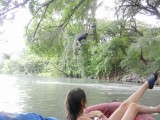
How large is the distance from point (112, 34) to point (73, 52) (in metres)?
15.3

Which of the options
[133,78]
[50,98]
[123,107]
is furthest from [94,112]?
[133,78]

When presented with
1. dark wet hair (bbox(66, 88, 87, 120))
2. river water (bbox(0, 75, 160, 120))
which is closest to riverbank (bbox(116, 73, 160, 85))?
river water (bbox(0, 75, 160, 120))

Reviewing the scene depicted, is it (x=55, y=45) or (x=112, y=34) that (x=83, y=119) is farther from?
(x=112, y=34)

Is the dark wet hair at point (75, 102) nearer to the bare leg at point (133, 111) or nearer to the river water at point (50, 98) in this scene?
the bare leg at point (133, 111)

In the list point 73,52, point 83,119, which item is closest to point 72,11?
point 73,52

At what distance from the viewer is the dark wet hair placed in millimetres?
3004

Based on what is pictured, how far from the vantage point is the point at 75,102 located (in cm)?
302

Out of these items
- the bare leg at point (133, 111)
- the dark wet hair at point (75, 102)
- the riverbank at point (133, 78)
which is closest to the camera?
the dark wet hair at point (75, 102)

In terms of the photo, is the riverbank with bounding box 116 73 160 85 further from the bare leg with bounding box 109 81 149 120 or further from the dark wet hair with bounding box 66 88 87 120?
the dark wet hair with bounding box 66 88 87 120

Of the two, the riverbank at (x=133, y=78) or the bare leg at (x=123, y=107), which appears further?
the riverbank at (x=133, y=78)

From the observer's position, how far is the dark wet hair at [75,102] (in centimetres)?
300

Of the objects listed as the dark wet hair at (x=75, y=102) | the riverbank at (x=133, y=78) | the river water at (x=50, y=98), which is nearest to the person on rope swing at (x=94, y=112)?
the dark wet hair at (x=75, y=102)

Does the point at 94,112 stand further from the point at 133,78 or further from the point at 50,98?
the point at 133,78

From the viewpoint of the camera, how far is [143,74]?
24.7m
